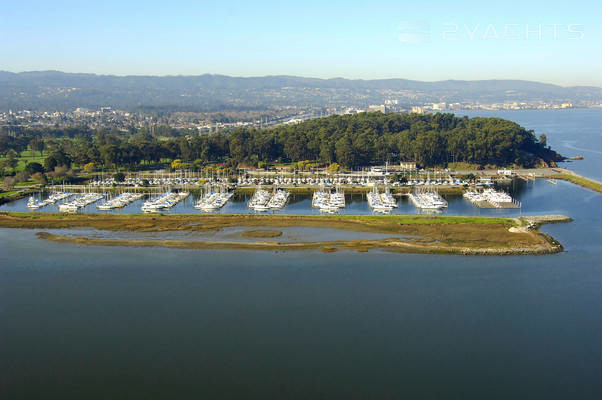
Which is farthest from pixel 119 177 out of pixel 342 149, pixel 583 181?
pixel 583 181

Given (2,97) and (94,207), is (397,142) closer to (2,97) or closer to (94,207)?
(94,207)

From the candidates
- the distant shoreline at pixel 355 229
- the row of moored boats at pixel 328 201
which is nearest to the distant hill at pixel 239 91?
the row of moored boats at pixel 328 201

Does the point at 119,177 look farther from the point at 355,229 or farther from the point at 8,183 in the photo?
the point at 355,229

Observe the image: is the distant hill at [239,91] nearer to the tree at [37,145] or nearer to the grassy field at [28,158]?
the grassy field at [28,158]

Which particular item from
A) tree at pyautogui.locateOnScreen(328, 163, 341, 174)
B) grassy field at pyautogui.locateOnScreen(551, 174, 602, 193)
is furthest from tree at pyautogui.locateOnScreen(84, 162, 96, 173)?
grassy field at pyautogui.locateOnScreen(551, 174, 602, 193)

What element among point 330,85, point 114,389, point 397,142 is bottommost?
point 114,389

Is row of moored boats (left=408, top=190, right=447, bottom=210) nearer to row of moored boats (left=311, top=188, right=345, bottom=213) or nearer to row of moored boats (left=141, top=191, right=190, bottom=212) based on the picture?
row of moored boats (left=311, top=188, right=345, bottom=213)

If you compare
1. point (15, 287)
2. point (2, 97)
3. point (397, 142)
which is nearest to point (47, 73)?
point (2, 97)
